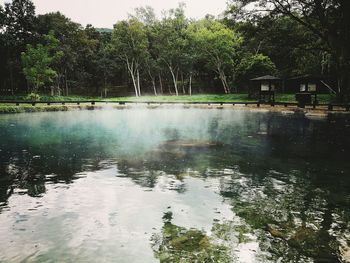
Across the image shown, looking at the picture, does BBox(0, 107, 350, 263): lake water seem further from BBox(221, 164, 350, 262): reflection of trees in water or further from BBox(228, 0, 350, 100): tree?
BBox(228, 0, 350, 100): tree

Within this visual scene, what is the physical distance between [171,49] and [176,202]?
51068mm

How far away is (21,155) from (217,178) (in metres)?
9.21

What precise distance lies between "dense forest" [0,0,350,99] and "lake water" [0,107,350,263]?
17536 mm

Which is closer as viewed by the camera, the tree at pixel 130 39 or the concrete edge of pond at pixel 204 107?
the concrete edge of pond at pixel 204 107

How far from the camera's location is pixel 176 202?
838 cm

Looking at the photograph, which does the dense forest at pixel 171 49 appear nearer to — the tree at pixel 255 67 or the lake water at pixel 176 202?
the tree at pixel 255 67

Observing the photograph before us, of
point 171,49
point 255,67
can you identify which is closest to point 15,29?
point 171,49

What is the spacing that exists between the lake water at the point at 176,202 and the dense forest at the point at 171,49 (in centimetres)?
1754

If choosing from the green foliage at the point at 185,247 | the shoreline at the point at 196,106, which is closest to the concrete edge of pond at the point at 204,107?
the shoreline at the point at 196,106

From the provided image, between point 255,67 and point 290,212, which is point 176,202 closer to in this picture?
point 290,212

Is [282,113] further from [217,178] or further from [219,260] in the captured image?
[219,260]

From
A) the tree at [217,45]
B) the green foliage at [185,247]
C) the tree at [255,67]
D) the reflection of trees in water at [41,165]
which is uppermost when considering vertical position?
the tree at [217,45]

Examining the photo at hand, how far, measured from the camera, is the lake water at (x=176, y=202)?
592 centimetres

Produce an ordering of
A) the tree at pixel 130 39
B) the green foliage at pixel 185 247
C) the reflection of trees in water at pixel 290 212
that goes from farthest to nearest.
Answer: the tree at pixel 130 39, the reflection of trees in water at pixel 290 212, the green foliage at pixel 185 247
